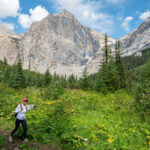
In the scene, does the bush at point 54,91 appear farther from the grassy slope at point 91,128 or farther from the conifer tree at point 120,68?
the conifer tree at point 120,68

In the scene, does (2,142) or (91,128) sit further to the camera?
(91,128)


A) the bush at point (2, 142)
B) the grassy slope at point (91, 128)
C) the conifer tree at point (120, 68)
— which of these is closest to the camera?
the bush at point (2, 142)

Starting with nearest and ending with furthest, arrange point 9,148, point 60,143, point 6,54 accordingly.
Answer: point 9,148, point 60,143, point 6,54

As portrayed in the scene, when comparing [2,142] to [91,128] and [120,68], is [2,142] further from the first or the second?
[120,68]

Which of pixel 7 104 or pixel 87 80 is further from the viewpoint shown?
pixel 87 80

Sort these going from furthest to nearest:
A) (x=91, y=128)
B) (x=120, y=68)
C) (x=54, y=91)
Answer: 1. (x=120, y=68)
2. (x=54, y=91)
3. (x=91, y=128)

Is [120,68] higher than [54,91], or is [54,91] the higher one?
[120,68]

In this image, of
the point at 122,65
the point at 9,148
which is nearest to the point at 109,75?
the point at 122,65

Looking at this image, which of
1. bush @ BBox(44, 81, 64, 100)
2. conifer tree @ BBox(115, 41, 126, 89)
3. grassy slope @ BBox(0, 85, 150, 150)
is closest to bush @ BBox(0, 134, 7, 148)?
grassy slope @ BBox(0, 85, 150, 150)

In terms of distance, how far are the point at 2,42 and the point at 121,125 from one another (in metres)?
235

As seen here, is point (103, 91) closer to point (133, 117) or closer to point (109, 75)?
point (109, 75)

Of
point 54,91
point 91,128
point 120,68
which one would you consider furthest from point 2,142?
point 120,68

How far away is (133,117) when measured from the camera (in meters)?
6.24

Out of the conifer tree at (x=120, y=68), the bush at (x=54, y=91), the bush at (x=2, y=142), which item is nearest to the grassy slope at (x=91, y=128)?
the bush at (x=2, y=142)
